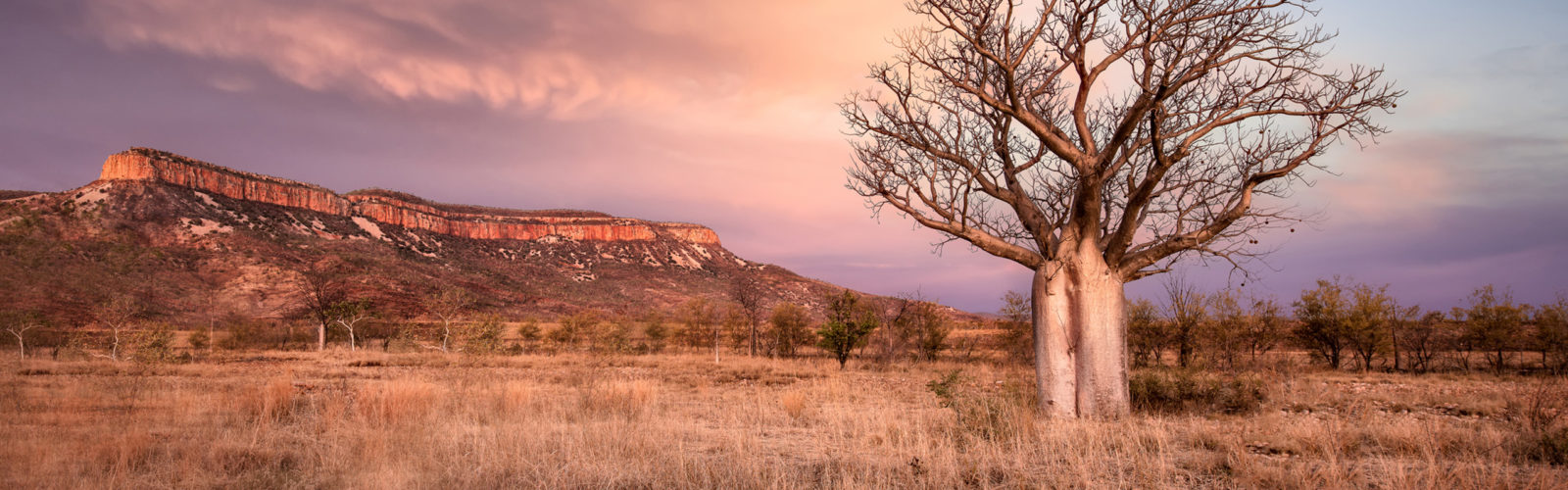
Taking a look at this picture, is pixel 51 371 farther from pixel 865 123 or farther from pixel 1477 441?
pixel 1477 441

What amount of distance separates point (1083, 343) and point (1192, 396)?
3.58 meters

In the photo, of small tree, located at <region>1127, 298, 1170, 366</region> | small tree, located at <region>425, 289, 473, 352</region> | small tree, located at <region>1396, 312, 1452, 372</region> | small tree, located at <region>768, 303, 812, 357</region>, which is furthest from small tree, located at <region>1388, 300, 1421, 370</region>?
small tree, located at <region>425, 289, 473, 352</region>

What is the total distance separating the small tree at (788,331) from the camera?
33.8 m

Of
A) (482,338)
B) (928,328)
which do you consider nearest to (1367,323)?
(928,328)

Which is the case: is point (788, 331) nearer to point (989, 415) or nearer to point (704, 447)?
point (989, 415)

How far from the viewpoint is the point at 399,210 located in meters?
99.8

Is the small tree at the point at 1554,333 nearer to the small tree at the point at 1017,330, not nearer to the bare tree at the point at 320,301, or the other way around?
the small tree at the point at 1017,330

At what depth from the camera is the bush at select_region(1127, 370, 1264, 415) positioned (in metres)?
8.91

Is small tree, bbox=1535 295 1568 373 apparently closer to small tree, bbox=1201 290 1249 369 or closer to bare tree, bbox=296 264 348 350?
small tree, bbox=1201 290 1249 369

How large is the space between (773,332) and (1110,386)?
2785 centimetres

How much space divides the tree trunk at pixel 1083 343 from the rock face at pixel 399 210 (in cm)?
9675

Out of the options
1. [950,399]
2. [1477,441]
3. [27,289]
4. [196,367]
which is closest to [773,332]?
[196,367]

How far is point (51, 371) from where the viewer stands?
61.9ft

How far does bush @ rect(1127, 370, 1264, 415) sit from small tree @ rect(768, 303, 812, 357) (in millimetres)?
24209
